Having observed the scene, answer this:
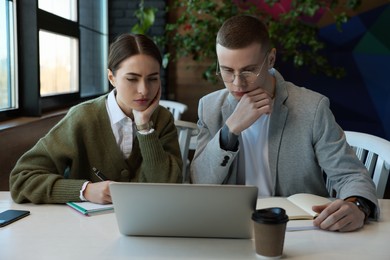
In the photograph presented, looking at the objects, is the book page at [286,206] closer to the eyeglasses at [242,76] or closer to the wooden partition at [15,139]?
the eyeglasses at [242,76]

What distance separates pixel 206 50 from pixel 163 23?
0.61m

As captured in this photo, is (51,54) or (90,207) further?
(51,54)

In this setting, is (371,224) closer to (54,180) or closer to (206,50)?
(54,180)

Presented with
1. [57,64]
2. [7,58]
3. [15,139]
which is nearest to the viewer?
[15,139]

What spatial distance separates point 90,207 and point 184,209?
39cm

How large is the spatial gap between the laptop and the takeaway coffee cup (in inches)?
2.2

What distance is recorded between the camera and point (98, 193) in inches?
Answer: 56.6

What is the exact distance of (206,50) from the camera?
13.0 ft

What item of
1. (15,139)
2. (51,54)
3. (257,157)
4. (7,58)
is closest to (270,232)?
(257,157)

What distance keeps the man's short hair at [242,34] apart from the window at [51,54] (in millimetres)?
1478

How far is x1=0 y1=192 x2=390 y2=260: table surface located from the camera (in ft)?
3.58

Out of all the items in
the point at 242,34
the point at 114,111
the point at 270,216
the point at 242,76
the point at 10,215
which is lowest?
the point at 10,215

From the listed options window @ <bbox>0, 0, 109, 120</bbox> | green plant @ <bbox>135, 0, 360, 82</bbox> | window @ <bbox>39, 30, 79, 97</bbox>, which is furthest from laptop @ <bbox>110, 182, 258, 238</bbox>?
green plant @ <bbox>135, 0, 360, 82</bbox>

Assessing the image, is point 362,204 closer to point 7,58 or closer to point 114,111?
point 114,111
